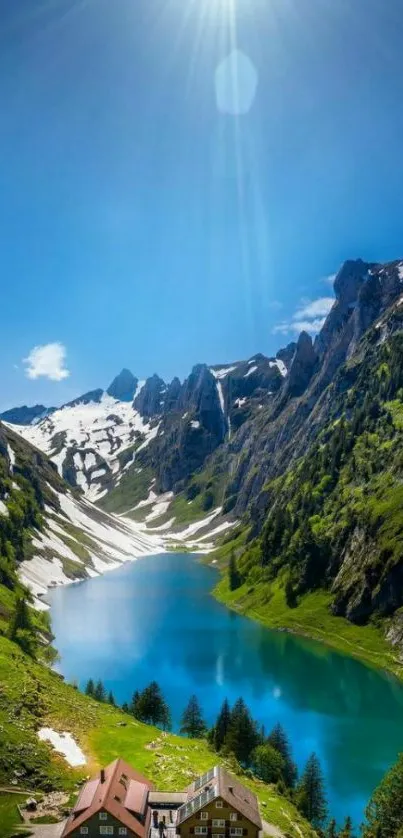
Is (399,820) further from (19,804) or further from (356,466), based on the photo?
(356,466)

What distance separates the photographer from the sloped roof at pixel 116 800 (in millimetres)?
39031

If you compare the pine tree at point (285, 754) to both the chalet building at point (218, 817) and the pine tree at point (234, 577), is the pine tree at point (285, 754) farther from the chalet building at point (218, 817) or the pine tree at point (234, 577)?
the pine tree at point (234, 577)

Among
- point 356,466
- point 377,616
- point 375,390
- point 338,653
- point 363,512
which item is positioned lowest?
point 338,653

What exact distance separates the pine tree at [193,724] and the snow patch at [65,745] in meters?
16.8

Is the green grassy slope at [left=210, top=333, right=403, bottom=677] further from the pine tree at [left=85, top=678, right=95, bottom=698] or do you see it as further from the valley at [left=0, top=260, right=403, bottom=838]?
the pine tree at [left=85, top=678, right=95, bottom=698]

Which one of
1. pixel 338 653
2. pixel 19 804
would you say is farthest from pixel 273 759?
pixel 338 653

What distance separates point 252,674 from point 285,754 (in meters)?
32.6

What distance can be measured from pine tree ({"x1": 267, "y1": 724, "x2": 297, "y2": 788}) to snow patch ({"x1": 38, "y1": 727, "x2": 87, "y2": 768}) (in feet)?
66.3

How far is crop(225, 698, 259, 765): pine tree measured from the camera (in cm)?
6234

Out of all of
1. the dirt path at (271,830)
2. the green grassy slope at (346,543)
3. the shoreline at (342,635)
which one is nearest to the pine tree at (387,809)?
the dirt path at (271,830)

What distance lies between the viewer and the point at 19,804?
43.2 meters

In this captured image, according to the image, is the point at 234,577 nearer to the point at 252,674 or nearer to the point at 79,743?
the point at 252,674

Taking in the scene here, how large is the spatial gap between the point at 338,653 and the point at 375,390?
104 metres

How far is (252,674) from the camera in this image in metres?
93.1
